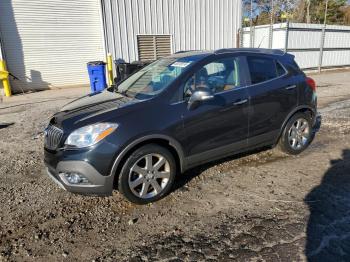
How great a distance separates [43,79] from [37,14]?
2.74 meters

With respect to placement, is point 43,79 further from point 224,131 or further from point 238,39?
point 224,131

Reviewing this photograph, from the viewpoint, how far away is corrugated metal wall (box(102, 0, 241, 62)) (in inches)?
543

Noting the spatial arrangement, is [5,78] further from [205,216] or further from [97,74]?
[205,216]

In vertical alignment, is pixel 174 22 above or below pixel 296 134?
above

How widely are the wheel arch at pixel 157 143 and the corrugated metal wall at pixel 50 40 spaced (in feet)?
38.3

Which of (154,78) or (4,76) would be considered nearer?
(154,78)

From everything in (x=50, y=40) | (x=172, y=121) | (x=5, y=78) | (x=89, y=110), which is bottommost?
(x=5, y=78)

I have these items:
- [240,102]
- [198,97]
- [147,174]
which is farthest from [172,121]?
[240,102]

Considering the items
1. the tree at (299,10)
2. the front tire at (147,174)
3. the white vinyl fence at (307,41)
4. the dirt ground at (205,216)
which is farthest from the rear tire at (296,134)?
the tree at (299,10)

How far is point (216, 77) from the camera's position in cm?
407

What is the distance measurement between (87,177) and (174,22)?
13.3 metres

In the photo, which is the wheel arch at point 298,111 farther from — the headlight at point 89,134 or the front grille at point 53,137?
the front grille at point 53,137

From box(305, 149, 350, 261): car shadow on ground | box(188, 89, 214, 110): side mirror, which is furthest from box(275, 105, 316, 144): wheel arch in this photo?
box(188, 89, 214, 110): side mirror

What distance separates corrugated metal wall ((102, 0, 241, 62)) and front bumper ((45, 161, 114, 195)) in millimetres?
11452
